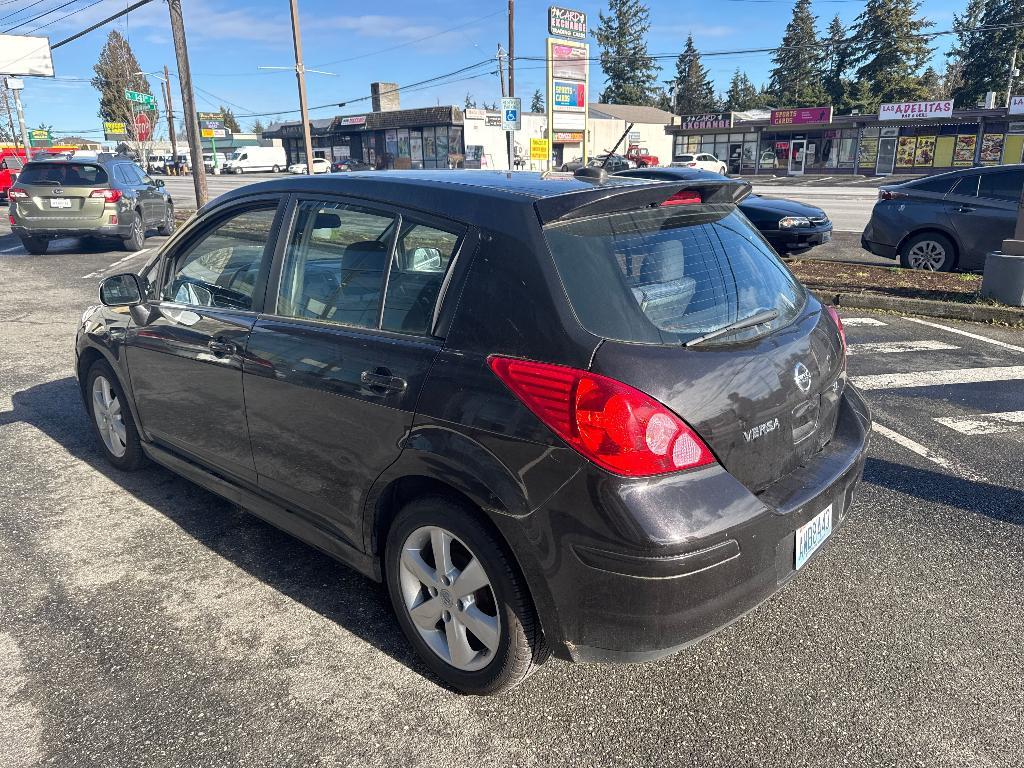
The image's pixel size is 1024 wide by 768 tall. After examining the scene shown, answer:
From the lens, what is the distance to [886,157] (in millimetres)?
51531

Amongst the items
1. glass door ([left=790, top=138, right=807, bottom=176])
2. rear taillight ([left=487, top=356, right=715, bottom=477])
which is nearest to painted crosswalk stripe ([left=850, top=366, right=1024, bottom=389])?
rear taillight ([left=487, top=356, right=715, bottom=477])

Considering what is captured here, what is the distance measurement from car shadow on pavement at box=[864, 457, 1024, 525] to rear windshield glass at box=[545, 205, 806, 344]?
1.78m

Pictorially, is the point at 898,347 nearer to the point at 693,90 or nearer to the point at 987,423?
the point at 987,423

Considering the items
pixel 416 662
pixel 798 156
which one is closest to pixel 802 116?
pixel 798 156

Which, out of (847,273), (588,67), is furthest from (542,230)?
(588,67)

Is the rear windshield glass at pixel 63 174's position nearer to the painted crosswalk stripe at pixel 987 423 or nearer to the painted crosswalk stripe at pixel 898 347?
the painted crosswalk stripe at pixel 898 347

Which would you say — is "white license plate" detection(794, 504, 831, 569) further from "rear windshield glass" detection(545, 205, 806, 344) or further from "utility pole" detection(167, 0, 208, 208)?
"utility pole" detection(167, 0, 208, 208)

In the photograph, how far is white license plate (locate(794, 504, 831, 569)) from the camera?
2521 millimetres

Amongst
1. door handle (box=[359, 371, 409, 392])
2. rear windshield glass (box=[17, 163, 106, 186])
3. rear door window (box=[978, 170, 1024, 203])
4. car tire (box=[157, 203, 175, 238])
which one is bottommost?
car tire (box=[157, 203, 175, 238])

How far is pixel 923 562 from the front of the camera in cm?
346

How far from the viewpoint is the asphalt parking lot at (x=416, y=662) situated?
2428mm

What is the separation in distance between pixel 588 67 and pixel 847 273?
2734 cm

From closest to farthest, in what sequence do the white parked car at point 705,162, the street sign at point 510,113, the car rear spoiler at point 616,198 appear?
the car rear spoiler at point 616,198 < the street sign at point 510,113 < the white parked car at point 705,162

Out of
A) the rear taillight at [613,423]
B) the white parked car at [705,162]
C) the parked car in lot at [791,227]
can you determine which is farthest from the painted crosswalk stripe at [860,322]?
the white parked car at [705,162]
